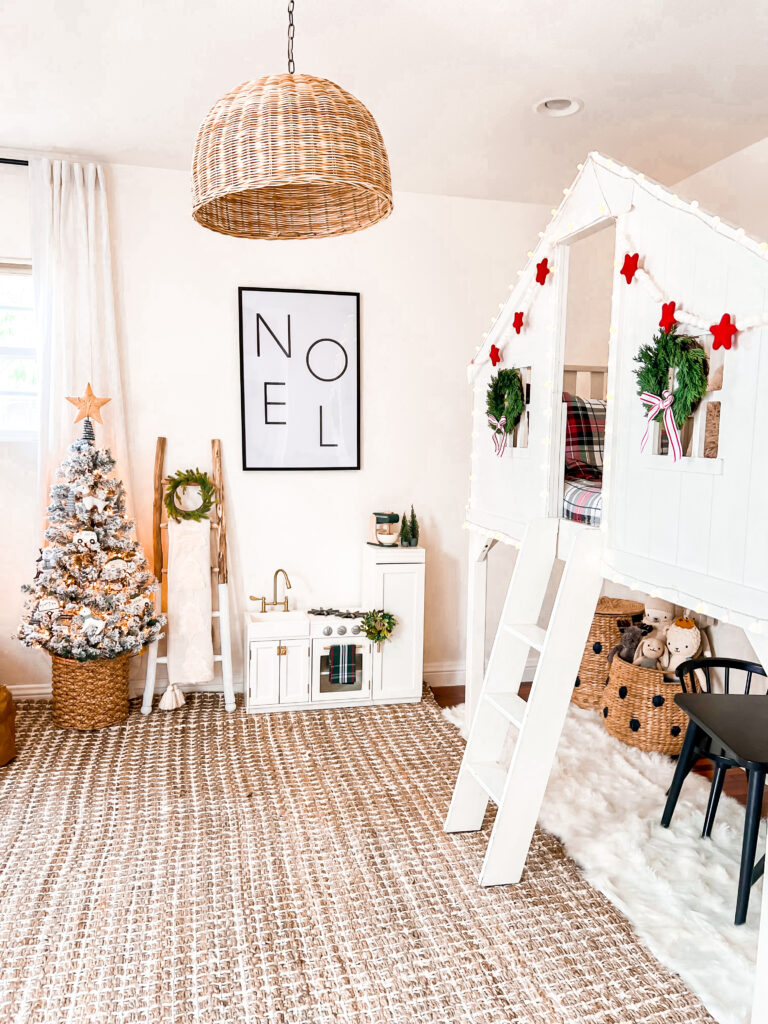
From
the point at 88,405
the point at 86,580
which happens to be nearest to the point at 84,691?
the point at 86,580

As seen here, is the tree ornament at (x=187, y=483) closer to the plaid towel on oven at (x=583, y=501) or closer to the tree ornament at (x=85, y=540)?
the tree ornament at (x=85, y=540)

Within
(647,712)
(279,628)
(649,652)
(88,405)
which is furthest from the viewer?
(279,628)

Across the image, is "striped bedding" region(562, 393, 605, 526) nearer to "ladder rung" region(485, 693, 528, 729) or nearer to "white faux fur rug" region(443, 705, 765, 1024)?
"ladder rung" region(485, 693, 528, 729)

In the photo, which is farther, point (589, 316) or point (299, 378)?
point (589, 316)

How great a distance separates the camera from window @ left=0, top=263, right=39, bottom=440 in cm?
367

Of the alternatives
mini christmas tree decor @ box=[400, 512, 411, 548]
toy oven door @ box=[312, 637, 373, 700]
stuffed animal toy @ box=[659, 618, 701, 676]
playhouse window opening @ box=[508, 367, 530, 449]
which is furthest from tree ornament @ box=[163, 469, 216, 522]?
stuffed animal toy @ box=[659, 618, 701, 676]

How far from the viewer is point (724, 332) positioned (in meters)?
1.68

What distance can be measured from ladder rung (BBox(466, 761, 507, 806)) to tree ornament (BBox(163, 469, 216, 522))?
6.17 feet

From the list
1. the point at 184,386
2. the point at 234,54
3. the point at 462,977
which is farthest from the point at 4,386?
the point at 462,977

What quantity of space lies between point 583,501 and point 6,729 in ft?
7.94

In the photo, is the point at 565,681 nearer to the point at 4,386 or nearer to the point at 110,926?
the point at 110,926

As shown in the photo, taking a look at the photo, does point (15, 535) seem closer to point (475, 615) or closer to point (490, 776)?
point (475, 615)

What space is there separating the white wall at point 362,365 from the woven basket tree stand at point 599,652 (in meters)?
0.74

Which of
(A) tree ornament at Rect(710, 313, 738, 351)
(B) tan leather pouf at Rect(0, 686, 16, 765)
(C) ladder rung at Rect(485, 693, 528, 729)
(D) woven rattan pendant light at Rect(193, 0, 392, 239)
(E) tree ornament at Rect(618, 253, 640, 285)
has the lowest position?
(B) tan leather pouf at Rect(0, 686, 16, 765)
